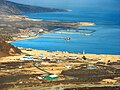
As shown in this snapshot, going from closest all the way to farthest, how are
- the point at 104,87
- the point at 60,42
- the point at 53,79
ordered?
the point at 104,87
the point at 53,79
the point at 60,42

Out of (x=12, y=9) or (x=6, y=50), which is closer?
(x=6, y=50)

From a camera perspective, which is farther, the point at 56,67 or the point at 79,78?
the point at 56,67

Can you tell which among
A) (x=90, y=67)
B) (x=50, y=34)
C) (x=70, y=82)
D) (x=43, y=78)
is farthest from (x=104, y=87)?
(x=50, y=34)

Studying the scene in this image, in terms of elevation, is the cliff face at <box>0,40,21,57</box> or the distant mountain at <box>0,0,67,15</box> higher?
the distant mountain at <box>0,0,67,15</box>

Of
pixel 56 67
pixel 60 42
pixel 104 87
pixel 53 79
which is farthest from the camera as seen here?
pixel 60 42

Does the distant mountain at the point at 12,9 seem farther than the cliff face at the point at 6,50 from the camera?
Yes

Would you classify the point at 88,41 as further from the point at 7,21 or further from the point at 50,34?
the point at 7,21

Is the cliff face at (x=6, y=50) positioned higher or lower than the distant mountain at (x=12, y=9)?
lower

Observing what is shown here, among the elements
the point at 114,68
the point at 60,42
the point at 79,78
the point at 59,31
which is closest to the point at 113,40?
the point at 60,42

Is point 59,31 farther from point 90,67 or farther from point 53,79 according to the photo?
point 53,79

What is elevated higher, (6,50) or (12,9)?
(12,9)

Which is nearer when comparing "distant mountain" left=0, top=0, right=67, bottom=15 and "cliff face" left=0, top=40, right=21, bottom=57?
"cliff face" left=0, top=40, right=21, bottom=57
